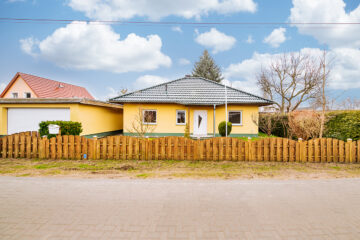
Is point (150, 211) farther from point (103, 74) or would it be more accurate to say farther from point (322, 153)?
point (103, 74)

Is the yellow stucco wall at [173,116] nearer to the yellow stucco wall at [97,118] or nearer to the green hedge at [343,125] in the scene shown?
the yellow stucco wall at [97,118]

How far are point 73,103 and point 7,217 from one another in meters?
10.8

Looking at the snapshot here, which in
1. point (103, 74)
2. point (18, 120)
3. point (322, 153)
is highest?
point (103, 74)

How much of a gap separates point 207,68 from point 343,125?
1044 inches

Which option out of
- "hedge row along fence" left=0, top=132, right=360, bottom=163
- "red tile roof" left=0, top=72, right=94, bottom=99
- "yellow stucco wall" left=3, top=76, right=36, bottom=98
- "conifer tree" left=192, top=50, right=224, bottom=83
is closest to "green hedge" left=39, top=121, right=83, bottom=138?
"hedge row along fence" left=0, top=132, right=360, bottom=163

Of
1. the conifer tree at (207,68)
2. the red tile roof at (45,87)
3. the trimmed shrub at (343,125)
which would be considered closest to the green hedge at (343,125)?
the trimmed shrub at (343,125)

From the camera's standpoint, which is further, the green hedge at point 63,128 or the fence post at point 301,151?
the green hedge at point 63,128

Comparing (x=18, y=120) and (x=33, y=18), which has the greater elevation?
(x=33, y=18)

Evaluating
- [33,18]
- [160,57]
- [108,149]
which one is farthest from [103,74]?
[108,149]

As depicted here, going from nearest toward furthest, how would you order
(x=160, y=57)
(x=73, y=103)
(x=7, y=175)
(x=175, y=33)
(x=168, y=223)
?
(x=168, y=223)
(x=7, y=175)
(x=73, y=103)
(x=175, y=33)
(x=160, y=57)

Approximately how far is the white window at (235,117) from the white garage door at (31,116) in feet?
41.2

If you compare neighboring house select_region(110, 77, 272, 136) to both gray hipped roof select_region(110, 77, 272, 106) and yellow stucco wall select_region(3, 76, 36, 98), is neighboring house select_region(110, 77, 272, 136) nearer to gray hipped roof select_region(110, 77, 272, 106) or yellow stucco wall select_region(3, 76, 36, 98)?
gray hipped roof select_region(110, 77, 272, 106)

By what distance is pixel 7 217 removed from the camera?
10.3ft

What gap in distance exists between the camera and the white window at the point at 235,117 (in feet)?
49.6
